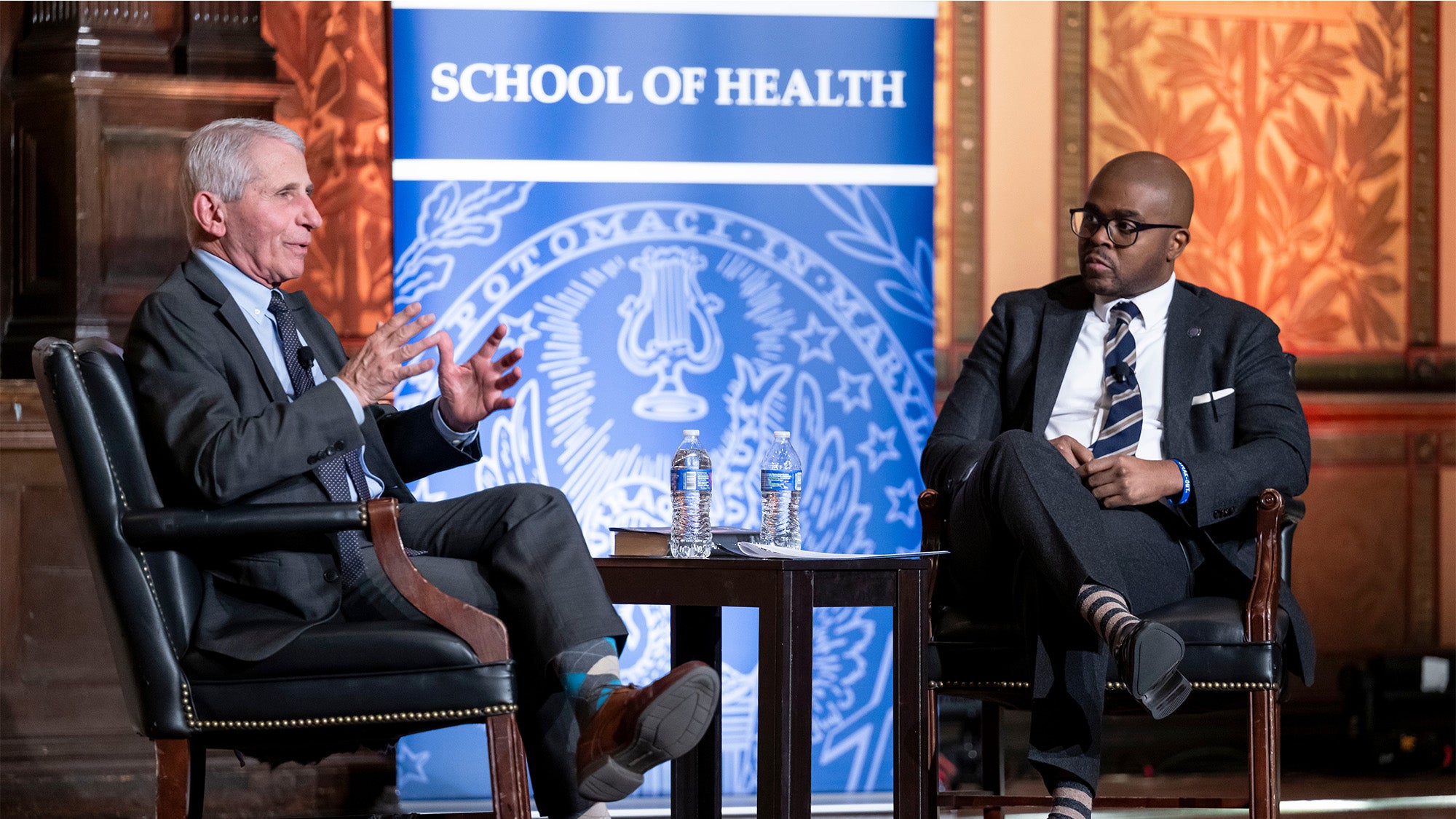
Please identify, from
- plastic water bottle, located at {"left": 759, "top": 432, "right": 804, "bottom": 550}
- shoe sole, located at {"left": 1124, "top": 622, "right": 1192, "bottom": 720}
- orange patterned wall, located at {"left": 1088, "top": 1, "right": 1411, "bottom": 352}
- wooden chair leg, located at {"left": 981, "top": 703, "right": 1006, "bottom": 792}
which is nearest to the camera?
shoe sole, located at {"left": 1124, "top": 622, "right": 1192, "bottom": 720}

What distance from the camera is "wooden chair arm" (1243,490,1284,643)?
237 centimetres

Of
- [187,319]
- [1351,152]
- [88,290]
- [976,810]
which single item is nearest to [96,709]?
[88,290]

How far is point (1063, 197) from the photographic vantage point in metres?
4.09

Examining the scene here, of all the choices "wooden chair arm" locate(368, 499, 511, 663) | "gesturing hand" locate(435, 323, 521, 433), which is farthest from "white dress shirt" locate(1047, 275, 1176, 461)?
"wooden chair arm" locate(368, 499, 511, 663)

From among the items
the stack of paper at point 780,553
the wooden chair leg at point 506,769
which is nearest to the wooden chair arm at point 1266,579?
the stack of paper at point 780,553

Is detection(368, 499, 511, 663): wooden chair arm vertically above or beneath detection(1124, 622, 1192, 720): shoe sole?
above

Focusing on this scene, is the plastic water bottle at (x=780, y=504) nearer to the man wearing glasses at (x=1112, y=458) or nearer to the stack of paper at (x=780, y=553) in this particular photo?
the stack of paper at (x=780, y=553)

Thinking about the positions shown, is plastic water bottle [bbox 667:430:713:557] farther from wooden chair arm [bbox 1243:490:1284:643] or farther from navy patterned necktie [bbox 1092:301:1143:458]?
wooden chair arm [bbox 1243:490:1284:643]

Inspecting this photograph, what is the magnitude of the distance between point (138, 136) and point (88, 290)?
16.2 inches

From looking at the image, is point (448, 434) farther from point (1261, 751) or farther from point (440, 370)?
point (1261, 751)

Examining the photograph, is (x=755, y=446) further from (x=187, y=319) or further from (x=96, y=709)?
(x=96, y=709)

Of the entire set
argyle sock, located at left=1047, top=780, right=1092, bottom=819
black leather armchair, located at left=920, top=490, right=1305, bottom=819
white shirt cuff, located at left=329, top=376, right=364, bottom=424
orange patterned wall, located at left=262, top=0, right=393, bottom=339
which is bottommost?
argyle sock, located at left=1047, top=780, right=1092, bottom=819

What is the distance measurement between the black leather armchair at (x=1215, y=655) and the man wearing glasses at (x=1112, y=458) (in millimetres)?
66

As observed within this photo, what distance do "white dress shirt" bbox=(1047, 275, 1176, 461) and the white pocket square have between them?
77 millimetres
